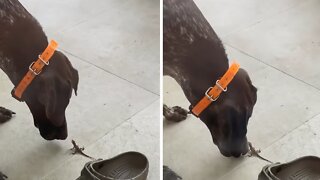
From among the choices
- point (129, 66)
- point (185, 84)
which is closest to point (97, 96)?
point (129, 66)

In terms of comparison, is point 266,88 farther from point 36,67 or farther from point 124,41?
point 36,67

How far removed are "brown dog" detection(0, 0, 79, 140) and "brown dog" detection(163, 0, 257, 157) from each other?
245 mm

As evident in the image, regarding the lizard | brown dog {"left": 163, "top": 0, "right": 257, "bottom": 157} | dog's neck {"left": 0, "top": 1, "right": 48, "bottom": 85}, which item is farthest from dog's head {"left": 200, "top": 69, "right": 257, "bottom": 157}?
dog's neck {"left": 0, "top": 1, "right": 48, "bottom": 85}

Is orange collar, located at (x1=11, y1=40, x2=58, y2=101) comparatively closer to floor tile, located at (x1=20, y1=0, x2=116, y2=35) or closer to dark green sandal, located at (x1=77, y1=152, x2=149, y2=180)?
floor tile, located at (x1=20, y1=0, x2=116, y2=35)

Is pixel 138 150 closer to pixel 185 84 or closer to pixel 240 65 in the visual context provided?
pixel 185 84

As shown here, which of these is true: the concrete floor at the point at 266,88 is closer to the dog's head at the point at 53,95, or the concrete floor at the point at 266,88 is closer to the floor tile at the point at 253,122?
the floor tile at the point at 253,122

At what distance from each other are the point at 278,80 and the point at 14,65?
1.98ft

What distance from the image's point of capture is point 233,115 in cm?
97

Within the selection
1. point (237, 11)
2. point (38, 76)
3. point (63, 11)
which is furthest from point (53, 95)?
point (237, 11)

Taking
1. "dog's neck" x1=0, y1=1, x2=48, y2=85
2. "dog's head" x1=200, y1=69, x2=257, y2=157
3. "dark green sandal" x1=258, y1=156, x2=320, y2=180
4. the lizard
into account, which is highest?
"dog's neck" x1=0, y1=1, x2=48, y2=85

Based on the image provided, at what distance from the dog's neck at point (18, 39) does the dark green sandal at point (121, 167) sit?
28 centimetres

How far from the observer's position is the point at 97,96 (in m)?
1.02

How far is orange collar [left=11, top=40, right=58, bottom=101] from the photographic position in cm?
95

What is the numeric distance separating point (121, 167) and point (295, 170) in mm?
415
